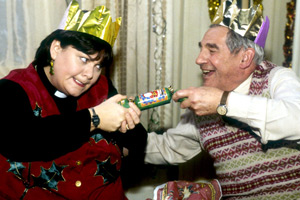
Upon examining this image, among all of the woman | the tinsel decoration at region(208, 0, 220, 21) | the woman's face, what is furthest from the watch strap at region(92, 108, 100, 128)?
the tinsel decoration at region(208, 0, 220, 21)

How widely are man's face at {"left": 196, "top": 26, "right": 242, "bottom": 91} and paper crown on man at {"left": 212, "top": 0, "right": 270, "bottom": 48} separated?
0.14ft

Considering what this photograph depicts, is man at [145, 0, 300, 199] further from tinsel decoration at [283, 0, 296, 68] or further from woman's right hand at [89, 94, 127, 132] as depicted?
tinsel decoration at [283, 0, 296, 68]

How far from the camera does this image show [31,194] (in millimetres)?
1132

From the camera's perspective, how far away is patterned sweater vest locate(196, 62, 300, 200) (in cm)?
129

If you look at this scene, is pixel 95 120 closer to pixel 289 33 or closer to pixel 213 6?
pixel 213 6

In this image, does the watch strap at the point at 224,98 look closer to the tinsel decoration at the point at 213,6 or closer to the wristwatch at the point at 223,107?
the wristwatch at the point at 223,107

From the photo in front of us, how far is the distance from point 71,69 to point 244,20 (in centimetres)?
77

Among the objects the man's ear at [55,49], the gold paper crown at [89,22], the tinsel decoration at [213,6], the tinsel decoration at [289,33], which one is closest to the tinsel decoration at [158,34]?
the tinsel decoration at [213,6]

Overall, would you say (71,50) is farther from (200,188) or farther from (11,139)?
(200,188)

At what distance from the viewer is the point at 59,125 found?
105cm

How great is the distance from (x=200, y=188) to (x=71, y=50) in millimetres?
751

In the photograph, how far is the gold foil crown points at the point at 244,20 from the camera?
53.4 inches

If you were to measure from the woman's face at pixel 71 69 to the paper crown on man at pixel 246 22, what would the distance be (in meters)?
0.61

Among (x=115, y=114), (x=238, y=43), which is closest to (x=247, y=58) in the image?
(x=238, y=43)
